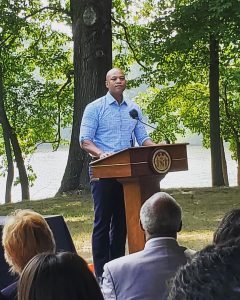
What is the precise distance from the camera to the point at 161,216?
3102 mm

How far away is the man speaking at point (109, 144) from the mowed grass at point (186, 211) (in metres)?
1.27

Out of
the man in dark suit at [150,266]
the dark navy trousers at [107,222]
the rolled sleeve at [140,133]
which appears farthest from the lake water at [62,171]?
the man in dark suit at [150,266]

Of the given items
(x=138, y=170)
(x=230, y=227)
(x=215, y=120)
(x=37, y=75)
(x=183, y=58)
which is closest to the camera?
(x=230, y=227)

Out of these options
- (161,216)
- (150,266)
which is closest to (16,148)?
(161,216)

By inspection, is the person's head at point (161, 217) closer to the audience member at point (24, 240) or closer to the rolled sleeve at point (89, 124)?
the audience member at point (24, 240)

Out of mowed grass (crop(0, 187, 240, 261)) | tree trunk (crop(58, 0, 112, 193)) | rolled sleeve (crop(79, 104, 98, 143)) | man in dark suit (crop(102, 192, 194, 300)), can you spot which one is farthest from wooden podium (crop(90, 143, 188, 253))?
tree trunk (crop(58, 0, 112, 193))

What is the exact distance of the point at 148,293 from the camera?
2.83 m

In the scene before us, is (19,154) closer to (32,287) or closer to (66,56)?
(66,56)

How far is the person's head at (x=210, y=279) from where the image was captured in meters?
1.16

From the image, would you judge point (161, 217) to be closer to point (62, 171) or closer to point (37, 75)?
point (37, 75)

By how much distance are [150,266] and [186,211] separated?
228 inches

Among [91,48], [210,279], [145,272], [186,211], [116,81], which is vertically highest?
[91,48]

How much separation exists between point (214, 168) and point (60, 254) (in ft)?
48.4

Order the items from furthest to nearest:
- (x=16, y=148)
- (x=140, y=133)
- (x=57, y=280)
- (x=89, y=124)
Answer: (x=16, y=148) < (x=140, y=133) < (x=89, y=124) < (x=57, y=280)
